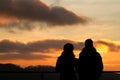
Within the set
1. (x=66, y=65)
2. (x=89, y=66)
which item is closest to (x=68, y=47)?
(x=66, y=65)

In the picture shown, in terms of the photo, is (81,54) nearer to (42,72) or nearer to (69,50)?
(69,50)

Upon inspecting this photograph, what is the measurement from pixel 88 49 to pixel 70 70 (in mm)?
772

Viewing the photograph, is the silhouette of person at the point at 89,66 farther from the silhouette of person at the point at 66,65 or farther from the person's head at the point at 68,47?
the person's head at the point at 68,47

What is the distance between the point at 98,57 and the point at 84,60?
1.16ft

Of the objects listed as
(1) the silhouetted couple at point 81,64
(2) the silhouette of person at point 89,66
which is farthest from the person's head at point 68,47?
(2) the silhouette of person at point 89,66

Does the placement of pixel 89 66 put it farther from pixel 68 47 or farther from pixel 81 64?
pixel 68 47

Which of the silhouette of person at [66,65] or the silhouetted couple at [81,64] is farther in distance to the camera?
the silhouette of person at [66,65]

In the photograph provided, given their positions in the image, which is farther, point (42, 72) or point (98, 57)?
point (42, 72)

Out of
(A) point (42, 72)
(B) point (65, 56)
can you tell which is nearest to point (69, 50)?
(B) point (65, 56)

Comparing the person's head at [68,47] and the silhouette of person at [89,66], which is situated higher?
the person's head at [68,47]

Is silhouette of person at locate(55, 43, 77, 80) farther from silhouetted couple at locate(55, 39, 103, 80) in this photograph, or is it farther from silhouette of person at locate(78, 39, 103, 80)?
silhouette of person at locate(78, 39, 103, 80)

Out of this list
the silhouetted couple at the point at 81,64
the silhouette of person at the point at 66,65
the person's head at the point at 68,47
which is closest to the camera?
the person's head at the point at 68,47

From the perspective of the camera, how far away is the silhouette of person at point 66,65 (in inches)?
479

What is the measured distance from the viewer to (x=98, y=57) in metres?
12.1
